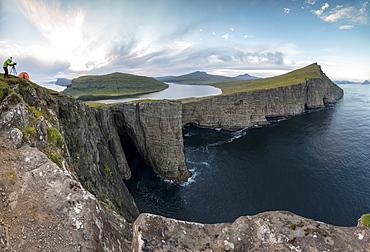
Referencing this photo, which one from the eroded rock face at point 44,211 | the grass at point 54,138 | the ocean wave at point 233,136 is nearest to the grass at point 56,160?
the eroded rock face at point 44,211

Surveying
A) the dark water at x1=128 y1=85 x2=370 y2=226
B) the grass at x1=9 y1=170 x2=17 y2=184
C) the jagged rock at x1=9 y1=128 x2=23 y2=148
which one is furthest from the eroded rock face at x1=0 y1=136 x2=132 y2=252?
the dark water at x1=128 y1=85 x2=370 y2=226

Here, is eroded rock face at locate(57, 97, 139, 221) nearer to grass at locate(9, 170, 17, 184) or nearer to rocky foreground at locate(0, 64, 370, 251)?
rocky foreground at locate(0, 64, 370, 251)

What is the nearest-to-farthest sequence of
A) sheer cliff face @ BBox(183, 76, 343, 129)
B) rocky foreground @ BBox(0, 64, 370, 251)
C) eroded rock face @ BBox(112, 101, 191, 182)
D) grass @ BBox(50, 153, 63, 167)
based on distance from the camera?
rocky foreground @ BBox(0, 64, 370, 251), grass @ BBox(50, 153, 63, 167), eroded rock face @ BBox(112, 101, 191, 182), sheer cliff face @ BBox(183, 76, 343, 129)

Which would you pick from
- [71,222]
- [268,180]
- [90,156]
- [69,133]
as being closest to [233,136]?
[268,180]

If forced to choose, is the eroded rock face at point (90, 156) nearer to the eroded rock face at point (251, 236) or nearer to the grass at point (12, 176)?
the grass at point (12, 176)

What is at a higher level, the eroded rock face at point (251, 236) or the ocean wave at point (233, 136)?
the eroded rock face at point (251, 236)
